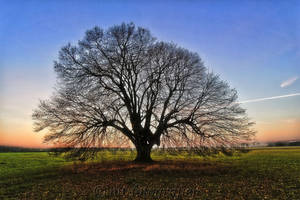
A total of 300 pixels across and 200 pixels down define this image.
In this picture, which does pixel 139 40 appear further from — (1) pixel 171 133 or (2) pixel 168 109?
(1) pixel 171 133

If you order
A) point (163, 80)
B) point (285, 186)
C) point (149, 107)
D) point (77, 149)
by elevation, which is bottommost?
point (285, 186)

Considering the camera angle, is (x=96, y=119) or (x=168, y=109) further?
(x=168, y=109)

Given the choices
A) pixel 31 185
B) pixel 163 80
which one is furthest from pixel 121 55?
pixel 31 185

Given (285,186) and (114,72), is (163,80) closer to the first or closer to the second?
(114,72)

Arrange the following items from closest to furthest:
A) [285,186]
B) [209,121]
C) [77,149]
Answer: [285,186], [77,149], [209,121]

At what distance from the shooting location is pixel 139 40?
19.5 meters

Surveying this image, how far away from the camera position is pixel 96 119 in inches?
674

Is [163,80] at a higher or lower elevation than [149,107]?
higher

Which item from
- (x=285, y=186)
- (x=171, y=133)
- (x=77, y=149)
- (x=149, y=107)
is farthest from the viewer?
(x=149, y=107)

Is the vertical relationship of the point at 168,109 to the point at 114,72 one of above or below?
below

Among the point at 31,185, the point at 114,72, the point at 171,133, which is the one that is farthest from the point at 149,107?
the point at 31,185

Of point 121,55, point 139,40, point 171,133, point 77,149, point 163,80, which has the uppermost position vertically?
point 139,40

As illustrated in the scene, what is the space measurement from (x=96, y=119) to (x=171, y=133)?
6.73 m

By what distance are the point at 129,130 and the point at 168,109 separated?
421 cm
